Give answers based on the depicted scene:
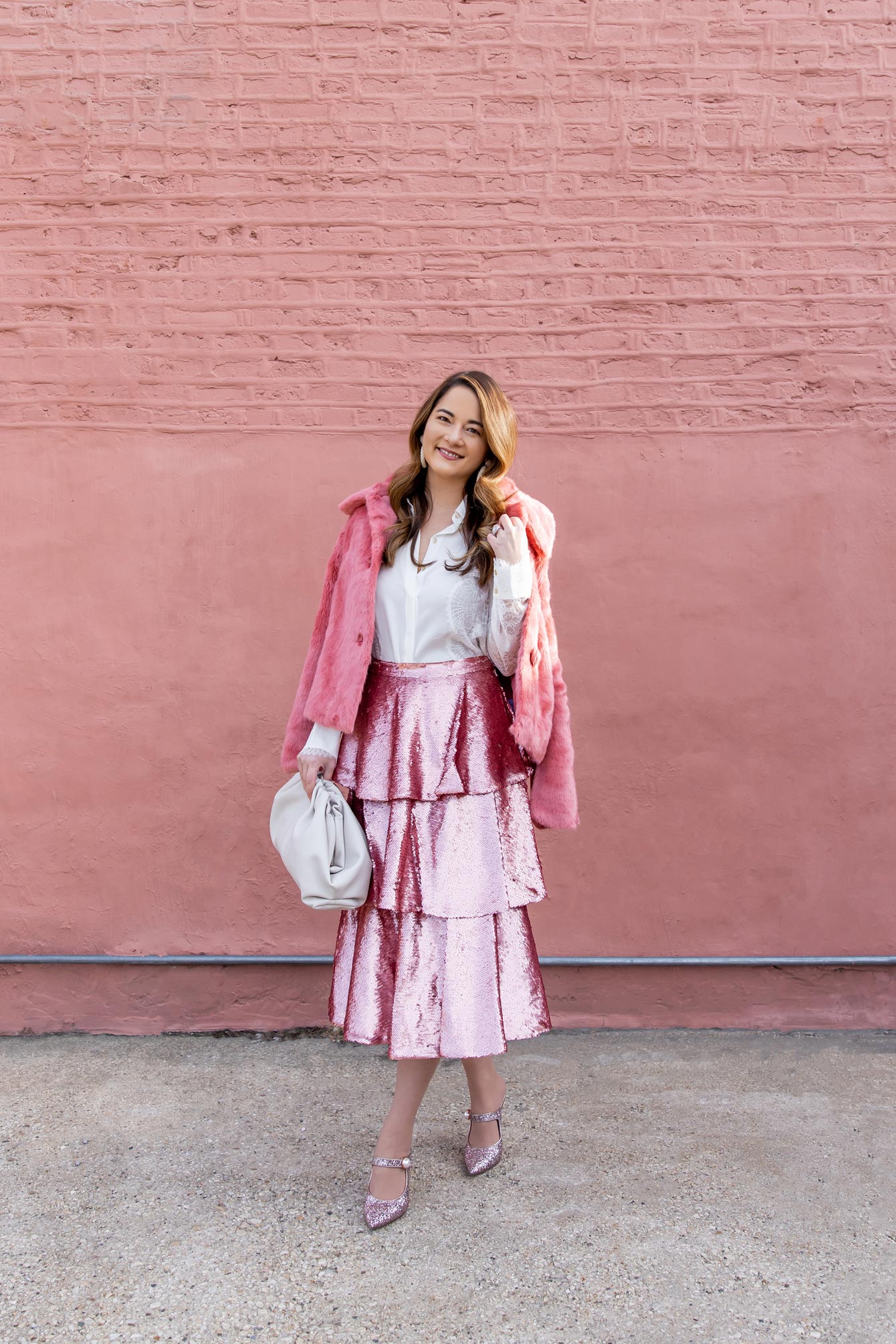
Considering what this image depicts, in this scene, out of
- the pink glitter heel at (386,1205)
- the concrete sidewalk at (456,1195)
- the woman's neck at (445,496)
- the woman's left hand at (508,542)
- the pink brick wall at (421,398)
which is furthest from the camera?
the pink brick wall at (421,398)

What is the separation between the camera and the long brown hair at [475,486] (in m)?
2.58

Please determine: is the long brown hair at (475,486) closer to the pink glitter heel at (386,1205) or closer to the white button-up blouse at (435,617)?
the white button-up blouse at (435,617)

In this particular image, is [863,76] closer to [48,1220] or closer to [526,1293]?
[526,1293]

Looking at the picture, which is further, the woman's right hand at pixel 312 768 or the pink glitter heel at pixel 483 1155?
the pink glitter heel at pixel 483 1155

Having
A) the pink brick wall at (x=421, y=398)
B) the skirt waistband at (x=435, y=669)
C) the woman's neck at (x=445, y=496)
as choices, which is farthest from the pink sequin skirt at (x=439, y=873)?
the pink brick wall at (x=421, y=398)

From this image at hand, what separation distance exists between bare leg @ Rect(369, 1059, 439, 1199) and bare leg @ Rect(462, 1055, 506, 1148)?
156 mm

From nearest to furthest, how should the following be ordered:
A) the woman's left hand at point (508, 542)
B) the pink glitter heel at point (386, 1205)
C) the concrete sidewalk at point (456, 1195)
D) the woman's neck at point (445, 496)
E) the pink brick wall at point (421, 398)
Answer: the concrete sidewalk at point (456, 1195), the woman's left hand at point (508, 542), the pink glitter heel at point (386, 1205), the woman's neck at point (445, 496), the pink brick wall at point (421, 398)

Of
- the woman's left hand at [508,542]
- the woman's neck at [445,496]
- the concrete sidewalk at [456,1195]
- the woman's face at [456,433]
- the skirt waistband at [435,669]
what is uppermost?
the woman's face at [456,433]

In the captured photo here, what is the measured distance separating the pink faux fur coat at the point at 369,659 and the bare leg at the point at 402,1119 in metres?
0.67

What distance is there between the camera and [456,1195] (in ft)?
8.86

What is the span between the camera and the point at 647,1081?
11.0 feet

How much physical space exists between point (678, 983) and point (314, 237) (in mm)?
2812

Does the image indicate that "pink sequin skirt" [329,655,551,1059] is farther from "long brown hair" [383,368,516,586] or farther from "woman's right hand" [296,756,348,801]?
"long brown hair" [383,368,516,586]

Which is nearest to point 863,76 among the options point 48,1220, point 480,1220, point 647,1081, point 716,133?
point 716,133
